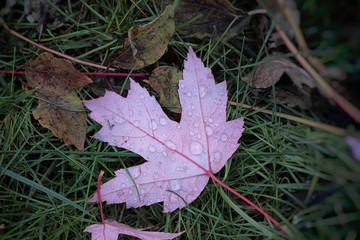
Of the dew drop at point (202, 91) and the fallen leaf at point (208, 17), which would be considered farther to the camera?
the fallen leaf at point (208, 17)

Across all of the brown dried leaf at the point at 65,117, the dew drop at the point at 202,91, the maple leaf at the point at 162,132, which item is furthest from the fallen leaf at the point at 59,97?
the dew drop at the point at 202,91

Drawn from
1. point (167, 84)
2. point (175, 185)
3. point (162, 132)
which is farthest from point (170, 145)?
point (167, 84)

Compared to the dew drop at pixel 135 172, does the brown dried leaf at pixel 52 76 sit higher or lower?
higher

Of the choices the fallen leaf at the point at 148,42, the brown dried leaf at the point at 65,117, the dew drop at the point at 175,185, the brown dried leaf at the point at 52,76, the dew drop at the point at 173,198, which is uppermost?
the fallen leaf at the point at 148,42

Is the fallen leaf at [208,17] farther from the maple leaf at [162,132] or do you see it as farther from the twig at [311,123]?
the twig at [311,123]

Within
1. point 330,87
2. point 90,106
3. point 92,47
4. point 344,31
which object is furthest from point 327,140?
point 92,47

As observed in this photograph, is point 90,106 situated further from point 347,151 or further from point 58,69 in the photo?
point 347,151

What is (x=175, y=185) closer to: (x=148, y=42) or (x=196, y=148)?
(x=196, y=148)
